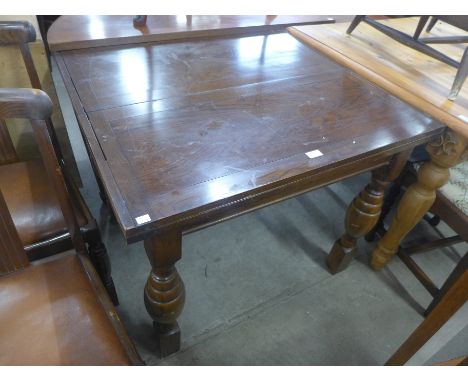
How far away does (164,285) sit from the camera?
32.3 inches

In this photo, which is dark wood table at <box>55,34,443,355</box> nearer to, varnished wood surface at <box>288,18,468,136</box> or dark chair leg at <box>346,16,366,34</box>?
varnished wood surface at <box>288,18,468,136</box>

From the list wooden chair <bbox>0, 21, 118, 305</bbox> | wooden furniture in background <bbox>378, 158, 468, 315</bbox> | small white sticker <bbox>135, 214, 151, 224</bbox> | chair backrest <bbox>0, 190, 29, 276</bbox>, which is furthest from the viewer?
wooden furniture in background <bbox>378, 158, 468, 315</bbox>

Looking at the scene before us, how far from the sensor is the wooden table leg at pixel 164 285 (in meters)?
0.71

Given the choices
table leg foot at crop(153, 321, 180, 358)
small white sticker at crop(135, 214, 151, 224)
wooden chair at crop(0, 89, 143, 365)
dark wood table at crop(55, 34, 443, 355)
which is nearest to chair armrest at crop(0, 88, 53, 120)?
wooden chair at crop(0, 89, 143, 365)

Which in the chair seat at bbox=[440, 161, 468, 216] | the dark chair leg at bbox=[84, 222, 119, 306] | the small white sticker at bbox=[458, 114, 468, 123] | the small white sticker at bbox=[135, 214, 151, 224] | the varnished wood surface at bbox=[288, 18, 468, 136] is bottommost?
the dark chair leg at bbox=[84, 222, 119, 306]

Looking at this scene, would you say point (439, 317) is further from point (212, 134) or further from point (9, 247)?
point (9, 247)

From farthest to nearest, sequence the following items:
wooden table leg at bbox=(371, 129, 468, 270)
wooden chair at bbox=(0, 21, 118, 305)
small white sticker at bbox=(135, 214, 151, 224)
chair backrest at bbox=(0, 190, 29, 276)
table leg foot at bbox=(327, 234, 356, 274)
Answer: table leg foot at bbox=(327, 234, 356, 274) → wooden table leg at bbox=(371, 129, 468, 270) → wooden chair at bbox=(0, 21, 118, 305) → chair backrest at bbox=(0, 190, 29, 276) → small white sticker at bbox=(135, 214, 151, 224)

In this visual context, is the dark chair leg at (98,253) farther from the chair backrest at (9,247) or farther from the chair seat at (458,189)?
the chair seat at (458,189)

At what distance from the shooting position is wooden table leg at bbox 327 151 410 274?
39.5 inches

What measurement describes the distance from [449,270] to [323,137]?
3.55 ft

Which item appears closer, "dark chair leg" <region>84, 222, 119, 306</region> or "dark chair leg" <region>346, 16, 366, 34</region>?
"dark chair leg" <region>84, 222, 119, 306</region>

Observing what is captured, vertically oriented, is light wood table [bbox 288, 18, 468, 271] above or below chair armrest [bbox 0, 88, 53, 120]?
below

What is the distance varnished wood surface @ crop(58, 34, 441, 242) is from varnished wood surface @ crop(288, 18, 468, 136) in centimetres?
5
